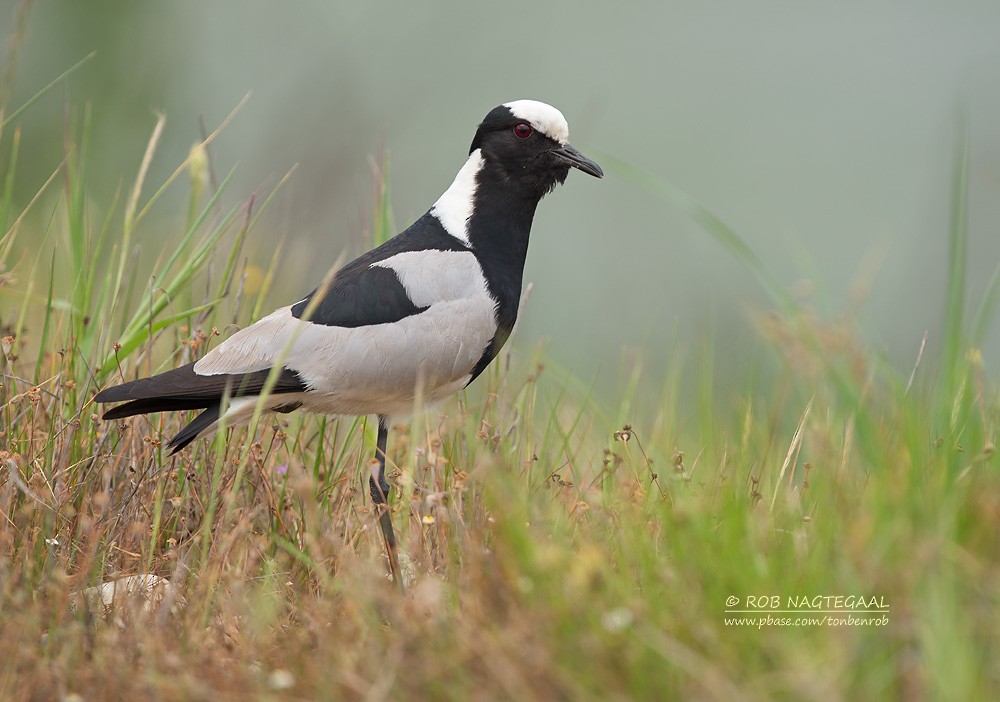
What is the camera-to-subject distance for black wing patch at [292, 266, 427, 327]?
411cm

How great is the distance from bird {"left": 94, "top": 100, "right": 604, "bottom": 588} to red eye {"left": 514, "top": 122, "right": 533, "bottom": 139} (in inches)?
13.5

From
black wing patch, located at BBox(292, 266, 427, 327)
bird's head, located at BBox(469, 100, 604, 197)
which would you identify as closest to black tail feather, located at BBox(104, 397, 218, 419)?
black wing patch, located at BBox(292, 266, 427, 327)

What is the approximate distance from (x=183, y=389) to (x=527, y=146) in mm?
1603

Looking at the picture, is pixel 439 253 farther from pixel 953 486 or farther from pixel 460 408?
pixel 953 486

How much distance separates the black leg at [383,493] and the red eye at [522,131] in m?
1.19

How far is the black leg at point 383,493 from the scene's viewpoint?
3728 mm

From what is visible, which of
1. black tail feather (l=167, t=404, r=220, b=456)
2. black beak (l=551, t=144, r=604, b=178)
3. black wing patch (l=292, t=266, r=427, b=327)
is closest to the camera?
black tail feather (l=167, t=404, r=220, b=456)

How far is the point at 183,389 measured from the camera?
3848 millimetres

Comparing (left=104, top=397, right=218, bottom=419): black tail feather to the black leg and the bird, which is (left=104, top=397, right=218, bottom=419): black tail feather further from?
the black leg

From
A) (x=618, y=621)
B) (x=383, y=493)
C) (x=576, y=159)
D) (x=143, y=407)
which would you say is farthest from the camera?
(x=576, y=159)

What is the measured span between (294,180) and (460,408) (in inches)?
247

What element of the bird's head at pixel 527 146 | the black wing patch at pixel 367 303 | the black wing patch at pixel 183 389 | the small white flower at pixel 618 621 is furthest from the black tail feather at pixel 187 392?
the small white flower at pixel 618 621

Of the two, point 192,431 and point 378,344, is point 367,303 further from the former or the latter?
point 192,431

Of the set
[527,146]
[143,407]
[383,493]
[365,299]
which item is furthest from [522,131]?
[143,407]
